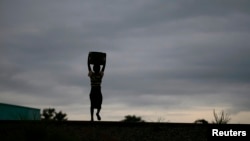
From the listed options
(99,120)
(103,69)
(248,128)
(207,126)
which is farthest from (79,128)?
(248,128)

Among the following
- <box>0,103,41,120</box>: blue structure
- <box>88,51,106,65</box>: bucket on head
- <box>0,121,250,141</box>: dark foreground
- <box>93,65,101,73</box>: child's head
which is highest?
<box>88,51,106,65</box>: bucket on head

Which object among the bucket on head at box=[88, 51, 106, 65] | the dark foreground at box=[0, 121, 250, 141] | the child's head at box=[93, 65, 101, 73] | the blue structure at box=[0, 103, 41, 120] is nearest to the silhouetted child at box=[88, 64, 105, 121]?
the child's head at box=[93, 65, 101, 73]

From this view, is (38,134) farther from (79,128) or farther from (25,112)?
(25,112)

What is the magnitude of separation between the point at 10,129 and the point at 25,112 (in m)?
12.6

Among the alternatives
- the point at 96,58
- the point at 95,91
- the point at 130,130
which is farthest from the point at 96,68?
the point at 130,130

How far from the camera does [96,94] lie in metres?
15.3

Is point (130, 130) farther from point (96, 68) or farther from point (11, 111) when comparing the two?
point (11, 111)

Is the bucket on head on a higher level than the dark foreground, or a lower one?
higher

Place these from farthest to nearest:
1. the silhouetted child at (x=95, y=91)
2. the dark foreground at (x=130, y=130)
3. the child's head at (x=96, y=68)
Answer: the child's head at (x=96, y=68), the silhouetted child at (x=95, y=91), the dark foreground at (x=130, y=130)

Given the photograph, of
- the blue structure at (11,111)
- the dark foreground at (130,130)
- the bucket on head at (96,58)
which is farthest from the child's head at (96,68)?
the blue structure at (11,111)

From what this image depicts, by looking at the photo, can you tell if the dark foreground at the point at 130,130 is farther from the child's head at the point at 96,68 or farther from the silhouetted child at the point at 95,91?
the child's head at the point at 96,68

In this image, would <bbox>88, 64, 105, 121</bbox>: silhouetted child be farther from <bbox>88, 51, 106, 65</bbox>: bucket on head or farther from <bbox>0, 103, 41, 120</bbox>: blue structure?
<bbox>0, 103, 41, 120</bbox>: blue structure

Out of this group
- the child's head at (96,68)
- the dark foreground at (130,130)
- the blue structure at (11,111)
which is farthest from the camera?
the blue structure at (11,111)

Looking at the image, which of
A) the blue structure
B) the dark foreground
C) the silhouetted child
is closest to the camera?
the dark foreground
